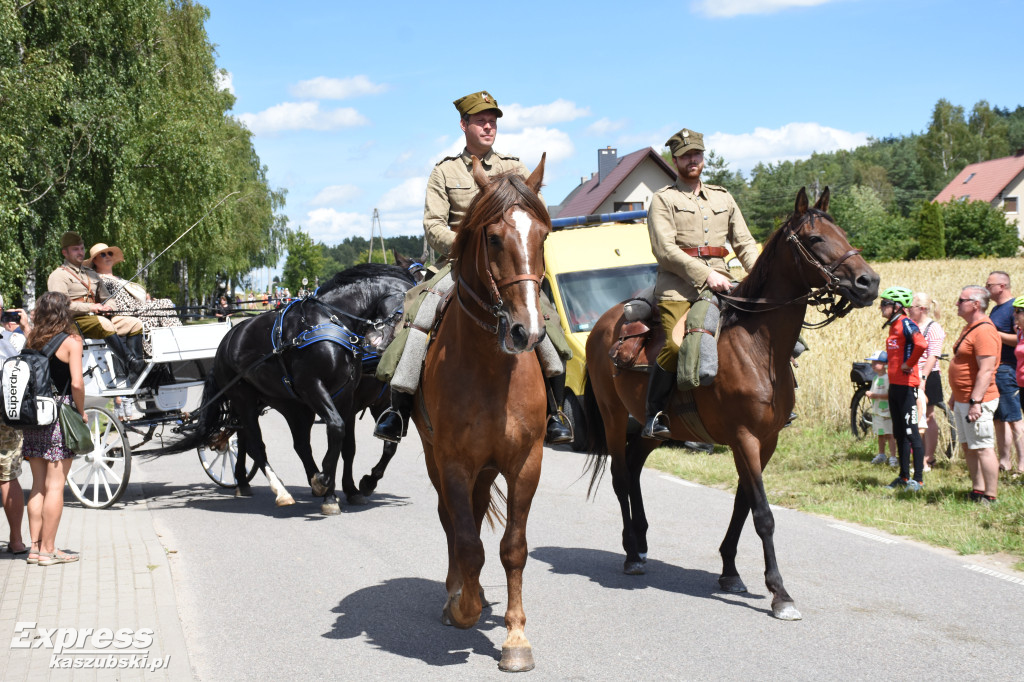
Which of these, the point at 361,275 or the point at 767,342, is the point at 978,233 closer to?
the point at 361,275

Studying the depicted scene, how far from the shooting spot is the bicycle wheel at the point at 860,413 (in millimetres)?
12203

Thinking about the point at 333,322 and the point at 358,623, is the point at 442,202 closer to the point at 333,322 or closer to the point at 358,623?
the point at 358,623

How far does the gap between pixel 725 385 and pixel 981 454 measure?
373 centimetres

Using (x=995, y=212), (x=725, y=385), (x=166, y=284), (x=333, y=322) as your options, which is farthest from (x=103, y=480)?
(x=995, y=212)

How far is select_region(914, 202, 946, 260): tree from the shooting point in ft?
192

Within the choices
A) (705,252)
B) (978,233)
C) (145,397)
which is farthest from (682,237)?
(978,233)

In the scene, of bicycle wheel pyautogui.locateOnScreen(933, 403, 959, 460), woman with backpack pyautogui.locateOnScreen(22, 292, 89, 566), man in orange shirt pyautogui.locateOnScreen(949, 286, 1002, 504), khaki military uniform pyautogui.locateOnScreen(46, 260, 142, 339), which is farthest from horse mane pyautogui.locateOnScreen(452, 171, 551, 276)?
bicycle wheel pyautogui.locateOnScreen(933, 403, 959, 460)

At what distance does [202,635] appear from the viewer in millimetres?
5746

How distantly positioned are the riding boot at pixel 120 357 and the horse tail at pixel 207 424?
0.86 meters

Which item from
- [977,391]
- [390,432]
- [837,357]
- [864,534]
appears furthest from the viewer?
[837,357]

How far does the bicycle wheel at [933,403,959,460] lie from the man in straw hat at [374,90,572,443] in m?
6.99

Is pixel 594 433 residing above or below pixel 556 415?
below

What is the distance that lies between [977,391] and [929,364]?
172cm

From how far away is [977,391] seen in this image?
28.8 ft
